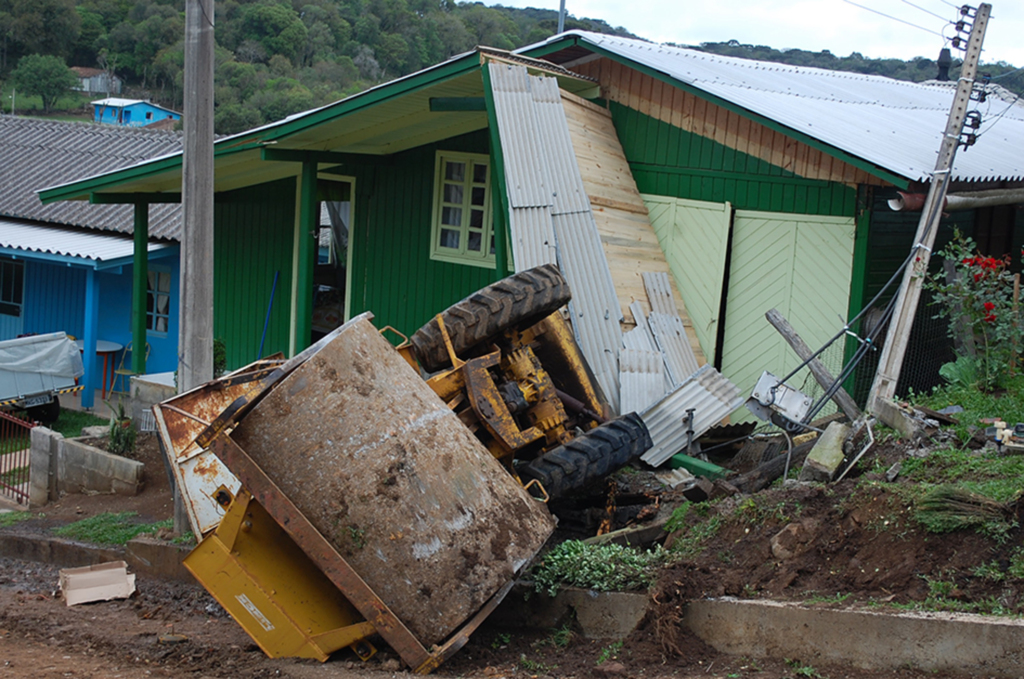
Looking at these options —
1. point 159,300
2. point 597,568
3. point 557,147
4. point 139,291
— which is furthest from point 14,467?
point 597,568

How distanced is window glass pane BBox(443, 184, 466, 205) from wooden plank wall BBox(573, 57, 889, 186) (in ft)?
6.98

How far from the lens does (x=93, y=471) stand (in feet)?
34.8

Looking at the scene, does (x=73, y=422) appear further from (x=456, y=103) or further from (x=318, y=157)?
(x=456, y=103)

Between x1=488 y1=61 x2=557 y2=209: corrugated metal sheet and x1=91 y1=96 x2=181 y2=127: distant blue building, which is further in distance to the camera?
x1=91 y1=96 x2=181 y2=127: distant blue building

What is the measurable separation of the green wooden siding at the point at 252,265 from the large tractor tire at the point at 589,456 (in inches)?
310

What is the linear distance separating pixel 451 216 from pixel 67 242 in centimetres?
921

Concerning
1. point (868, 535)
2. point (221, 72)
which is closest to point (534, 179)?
point (868, 535)

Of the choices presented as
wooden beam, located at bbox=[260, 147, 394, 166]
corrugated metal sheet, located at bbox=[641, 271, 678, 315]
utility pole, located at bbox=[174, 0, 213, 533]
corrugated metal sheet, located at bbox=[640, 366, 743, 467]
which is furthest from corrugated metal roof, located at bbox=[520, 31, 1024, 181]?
utility pole, located at bbox=[174, 0, 213, 533]

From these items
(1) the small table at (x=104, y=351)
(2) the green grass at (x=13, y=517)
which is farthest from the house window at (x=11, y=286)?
(2) the green grass at (x=13, y=517)

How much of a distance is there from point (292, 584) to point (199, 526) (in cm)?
232

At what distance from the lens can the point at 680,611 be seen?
5281 mm

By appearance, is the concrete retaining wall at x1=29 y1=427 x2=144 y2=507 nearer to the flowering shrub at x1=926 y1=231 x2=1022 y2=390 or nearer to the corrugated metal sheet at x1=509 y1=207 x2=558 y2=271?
the corrugated metal sheet at x1=509 y1=207 x2=558 y2=271

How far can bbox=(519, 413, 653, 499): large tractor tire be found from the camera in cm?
670

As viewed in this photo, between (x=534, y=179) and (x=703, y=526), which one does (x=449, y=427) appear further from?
(x=534, y=179)
